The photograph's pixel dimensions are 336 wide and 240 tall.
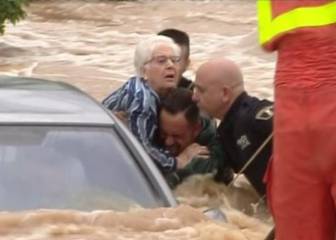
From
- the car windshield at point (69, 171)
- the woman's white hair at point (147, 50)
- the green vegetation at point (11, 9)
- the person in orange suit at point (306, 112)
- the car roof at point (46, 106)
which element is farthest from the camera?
the green vegetation at point (11, 9)

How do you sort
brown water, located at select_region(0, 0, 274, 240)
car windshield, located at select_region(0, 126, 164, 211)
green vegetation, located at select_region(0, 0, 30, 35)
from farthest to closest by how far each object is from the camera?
green vegetation, located at select_region(0, 0, 30, 35) → car windshield, located at select_region(0, 126, 164, 211) → brown water, located at select_region(0, 0, 274, 240)

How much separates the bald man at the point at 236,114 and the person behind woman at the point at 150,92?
29 cm

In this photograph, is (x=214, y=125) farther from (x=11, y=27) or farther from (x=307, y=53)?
(x=11, y=27)

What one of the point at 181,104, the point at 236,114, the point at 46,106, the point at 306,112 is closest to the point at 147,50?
the point at 181,104

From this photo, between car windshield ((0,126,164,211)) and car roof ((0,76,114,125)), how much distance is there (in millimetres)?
47

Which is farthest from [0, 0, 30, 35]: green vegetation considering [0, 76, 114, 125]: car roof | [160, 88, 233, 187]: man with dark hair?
[0, 76, 114, 125]: car roof

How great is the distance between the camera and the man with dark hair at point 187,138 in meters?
7.08

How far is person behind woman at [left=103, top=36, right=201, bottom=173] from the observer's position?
7074 millimetres

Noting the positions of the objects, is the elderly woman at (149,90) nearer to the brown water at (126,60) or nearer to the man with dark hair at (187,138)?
the man with dark hair at (187,138)

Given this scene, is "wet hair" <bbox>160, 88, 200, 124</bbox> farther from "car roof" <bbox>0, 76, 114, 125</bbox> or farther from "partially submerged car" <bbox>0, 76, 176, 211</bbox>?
"partially submerged car" <bbox>0, 76, 176, 211</bbox>

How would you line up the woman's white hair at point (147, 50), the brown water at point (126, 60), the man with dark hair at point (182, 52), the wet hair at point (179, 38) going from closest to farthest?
1. the brown water at point (126, 60)
2. the woman's white hair at point (147, 50)
3. the man with dark hair at point (182, 52)
4. the wet hair at point (179, 38)

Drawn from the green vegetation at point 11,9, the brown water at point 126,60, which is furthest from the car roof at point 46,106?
the green vegetation at point 11,9

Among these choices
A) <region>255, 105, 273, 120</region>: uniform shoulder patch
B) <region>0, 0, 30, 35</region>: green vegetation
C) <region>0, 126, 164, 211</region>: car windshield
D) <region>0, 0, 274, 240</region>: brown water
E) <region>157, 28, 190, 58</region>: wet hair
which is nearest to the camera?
<region>0, 0, 274, 240</region>: brown water

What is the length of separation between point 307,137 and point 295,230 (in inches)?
10.4
